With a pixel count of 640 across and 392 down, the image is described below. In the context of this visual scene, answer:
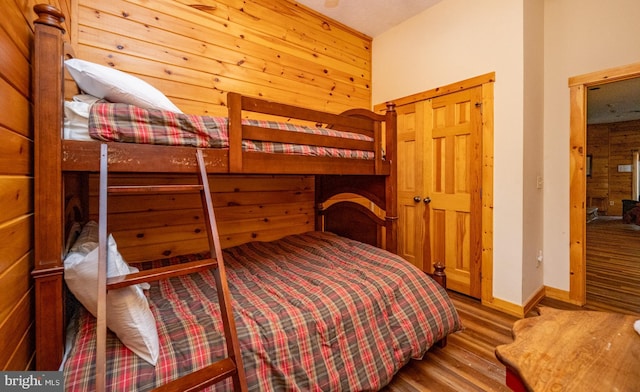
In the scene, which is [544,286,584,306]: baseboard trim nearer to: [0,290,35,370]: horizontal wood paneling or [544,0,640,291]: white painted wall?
[544,0,640,291]: white painted wall

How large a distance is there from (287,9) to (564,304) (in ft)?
12.4

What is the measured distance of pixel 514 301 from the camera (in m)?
2.30

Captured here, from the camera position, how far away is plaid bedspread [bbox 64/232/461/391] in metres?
0.99

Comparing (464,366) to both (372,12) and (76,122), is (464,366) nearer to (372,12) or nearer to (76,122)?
(76,122)

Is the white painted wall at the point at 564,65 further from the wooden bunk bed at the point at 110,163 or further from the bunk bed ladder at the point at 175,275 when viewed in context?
the bunk bed ladder at the point at 175,275

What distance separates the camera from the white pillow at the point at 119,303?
94cm

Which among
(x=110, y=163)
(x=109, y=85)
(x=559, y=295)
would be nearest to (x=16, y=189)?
(x=110, y=163)

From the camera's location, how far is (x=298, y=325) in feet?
3.99

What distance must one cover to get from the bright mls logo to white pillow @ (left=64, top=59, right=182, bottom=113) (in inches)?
39.9

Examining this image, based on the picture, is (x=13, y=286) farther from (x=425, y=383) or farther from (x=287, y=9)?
(x=287, y=9)

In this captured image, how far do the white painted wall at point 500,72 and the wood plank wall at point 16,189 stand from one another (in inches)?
114

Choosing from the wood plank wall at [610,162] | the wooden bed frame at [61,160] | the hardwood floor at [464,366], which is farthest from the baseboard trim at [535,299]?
the wood plank wall at [610,162]

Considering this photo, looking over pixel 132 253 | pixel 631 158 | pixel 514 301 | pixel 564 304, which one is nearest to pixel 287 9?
pixel 132 253

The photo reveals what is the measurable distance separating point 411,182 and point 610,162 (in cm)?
820
